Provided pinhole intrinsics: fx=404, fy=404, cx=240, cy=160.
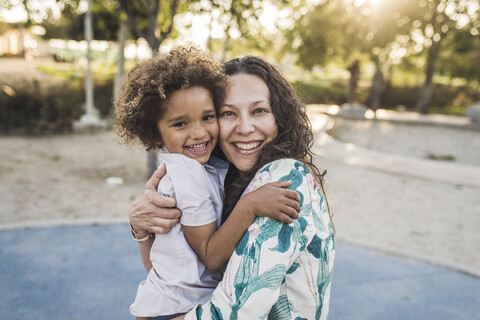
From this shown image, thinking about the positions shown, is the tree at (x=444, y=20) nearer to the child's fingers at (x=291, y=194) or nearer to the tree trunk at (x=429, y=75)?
the tree trunk at (x=429, y=75)

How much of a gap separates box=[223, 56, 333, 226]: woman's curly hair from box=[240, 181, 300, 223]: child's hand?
0.27 metres

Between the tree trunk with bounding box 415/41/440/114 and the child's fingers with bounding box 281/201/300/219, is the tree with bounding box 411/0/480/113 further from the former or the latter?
the child's fingers with bounding box 281/201/300/219

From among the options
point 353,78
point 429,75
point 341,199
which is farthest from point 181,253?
point 353,78

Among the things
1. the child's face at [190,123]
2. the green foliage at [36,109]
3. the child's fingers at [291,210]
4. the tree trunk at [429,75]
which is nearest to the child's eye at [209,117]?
the child's face at [190,123]

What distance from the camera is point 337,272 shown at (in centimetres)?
424

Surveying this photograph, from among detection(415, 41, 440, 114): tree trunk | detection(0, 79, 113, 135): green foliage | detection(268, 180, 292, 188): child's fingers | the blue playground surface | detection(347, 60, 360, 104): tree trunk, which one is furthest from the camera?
detection(347, 60, 360, 104): tree trunk

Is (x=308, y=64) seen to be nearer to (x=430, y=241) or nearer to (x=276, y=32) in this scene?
(x=276, y=32)

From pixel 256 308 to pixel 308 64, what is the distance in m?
25.3

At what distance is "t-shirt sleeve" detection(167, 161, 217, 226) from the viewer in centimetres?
150

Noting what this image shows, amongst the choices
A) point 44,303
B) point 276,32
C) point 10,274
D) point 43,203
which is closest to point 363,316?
point 44,303

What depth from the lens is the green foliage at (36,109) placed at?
11.8 meters

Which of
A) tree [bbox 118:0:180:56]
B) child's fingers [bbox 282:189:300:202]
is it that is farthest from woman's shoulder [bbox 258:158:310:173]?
tree [bbox 118:0:180:56]

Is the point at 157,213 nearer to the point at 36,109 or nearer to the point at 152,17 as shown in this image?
the point at 152,17

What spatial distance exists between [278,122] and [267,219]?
1.78ft
